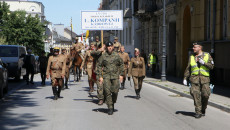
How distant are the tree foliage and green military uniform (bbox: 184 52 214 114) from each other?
1927 inches

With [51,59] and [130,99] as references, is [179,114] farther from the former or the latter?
[51,59]

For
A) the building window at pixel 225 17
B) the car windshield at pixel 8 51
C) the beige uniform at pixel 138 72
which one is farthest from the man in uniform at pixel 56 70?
the car windshield at pixel 8 51

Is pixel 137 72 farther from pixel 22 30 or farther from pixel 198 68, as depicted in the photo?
pixel 22 30

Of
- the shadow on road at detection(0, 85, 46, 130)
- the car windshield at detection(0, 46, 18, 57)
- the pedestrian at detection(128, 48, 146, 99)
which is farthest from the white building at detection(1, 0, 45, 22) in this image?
the shadow on road at detection(0, 85, 46, 130)

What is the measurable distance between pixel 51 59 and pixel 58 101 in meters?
1.37

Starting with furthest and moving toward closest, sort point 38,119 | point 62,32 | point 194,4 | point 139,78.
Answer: point 62,32
point 194,4
point 139,78
point 38,119

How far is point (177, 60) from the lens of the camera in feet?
85.5

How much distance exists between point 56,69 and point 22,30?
45.1 metres

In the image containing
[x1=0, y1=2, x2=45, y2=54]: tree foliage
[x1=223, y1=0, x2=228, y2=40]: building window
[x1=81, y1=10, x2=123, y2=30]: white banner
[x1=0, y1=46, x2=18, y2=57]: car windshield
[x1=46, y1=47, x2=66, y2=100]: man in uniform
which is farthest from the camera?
[x1=0, y1=2, x2=45, y2=54]: tree foliage

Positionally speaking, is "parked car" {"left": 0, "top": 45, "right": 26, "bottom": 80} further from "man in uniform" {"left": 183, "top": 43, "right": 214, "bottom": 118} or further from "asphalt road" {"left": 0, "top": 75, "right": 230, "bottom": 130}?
"man in uniform" {"left": 183, "top": 43, "right": 214, "bottom": 118}

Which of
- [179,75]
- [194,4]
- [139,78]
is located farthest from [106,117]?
[179,75]

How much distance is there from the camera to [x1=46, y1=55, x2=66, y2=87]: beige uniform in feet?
41.5

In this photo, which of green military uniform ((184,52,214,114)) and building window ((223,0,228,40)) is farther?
building window ((223,0,228,40))

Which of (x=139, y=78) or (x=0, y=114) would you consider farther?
(x=139, y=78)
